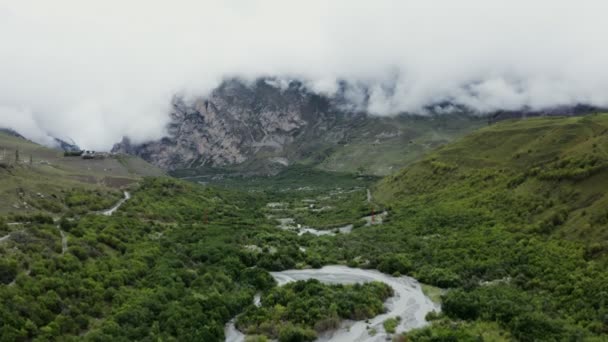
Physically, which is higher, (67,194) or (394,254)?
(67,194)

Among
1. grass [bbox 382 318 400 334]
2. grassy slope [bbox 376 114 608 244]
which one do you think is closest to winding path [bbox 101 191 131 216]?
grass [bbox 382 318 400 334]

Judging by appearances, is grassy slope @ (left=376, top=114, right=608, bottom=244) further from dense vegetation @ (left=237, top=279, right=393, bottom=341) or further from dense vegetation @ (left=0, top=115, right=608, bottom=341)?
dense vegetation @ (left=237, top=279, right=393, bottom=341)

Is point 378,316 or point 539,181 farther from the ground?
point 539,181

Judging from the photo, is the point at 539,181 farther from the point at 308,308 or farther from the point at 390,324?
the point at 308,308

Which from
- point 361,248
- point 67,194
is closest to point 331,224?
point 361,248

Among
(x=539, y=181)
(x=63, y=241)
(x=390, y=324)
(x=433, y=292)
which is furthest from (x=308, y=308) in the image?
(x=539, y=181)

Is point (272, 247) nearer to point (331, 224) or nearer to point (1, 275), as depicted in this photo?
point (331, 224)
